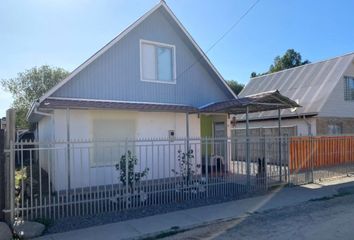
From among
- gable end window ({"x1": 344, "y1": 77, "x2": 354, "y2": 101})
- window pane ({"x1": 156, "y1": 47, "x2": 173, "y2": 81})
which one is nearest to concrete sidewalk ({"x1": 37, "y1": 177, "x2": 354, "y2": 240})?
window pane ({"x1": 156, "y1": 47, "x2": 173, "y2": 81})

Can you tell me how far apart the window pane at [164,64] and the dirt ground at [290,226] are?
718 centimetres

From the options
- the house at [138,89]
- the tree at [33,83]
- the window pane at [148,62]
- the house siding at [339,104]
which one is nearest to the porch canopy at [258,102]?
the house at [138,89]

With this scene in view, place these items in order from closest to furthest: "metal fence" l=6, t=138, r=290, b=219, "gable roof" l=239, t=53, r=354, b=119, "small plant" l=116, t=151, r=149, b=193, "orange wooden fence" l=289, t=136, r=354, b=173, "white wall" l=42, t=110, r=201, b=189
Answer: "metal fence" l=6, t=138, r=290, b=219, "small plant" l=116, t=151, r=149, b=193, "white wall" l=42, t=110, r=201, b=189, "orange wooden fence" l=289, t=136, r=354, b=173, "gable roof" l=239, t=53, r=354, b=119

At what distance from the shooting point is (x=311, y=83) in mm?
21562

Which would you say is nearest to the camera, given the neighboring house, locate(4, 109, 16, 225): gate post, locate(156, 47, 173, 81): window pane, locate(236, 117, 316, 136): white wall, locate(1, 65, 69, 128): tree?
locate(4, 109, 16, 225): gate post

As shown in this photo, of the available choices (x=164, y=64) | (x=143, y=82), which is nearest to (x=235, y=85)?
(x=164, y=64)

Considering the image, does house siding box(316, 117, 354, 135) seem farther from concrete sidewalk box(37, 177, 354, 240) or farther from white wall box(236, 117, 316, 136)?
concrete sidewalk box(37, 177, 354, 240)

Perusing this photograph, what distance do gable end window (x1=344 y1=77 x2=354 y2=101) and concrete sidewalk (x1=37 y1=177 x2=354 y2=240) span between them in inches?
441

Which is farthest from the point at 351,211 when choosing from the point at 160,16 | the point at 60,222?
the point at 160,16

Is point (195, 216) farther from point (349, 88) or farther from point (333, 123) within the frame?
point (349, 88)

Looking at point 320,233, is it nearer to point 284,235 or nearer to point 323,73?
point 284,235

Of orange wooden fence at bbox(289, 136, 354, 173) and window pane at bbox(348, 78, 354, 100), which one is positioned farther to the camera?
window pane at bbox(348, 78, 354, 100)

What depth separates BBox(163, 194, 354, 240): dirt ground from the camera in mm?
6469

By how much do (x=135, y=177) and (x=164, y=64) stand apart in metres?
6.13
